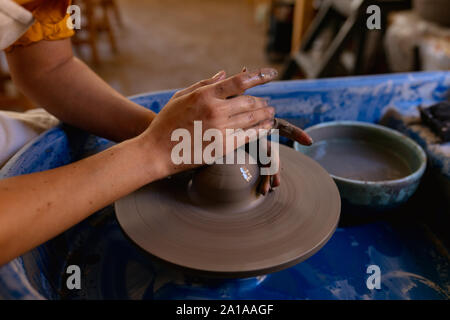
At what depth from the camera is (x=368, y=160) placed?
4.80 feet

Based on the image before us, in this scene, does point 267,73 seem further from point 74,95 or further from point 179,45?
point 179,45

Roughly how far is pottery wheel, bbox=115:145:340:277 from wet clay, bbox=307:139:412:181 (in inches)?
13.7

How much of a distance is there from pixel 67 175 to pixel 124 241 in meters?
0.54

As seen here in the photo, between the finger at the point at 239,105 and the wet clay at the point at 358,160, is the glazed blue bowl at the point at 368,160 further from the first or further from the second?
the finger at the point at 239,105

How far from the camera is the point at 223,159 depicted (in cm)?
97

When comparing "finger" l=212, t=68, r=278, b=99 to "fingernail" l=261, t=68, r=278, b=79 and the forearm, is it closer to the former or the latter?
"fingernail" l=261, t=68, r=278, b=79

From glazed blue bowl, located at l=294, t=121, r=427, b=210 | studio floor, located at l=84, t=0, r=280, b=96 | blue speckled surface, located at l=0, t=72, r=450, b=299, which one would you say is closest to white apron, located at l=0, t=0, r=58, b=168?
blue speckled surface, located at l=0, t=72, r=450, b=299

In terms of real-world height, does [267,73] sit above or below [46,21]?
below

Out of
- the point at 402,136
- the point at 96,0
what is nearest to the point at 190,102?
the point at 402,136

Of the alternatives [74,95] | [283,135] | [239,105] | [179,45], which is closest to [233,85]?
[239,105]

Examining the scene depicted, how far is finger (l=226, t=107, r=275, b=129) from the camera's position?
2.66 feet

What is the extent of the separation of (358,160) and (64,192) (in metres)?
1.15

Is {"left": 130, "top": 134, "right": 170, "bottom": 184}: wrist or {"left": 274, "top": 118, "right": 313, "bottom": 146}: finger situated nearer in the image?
{"left": 130, "top": 134, "right": 170, "bottom": 184}: wrist

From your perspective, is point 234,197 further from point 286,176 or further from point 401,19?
point 401,19
